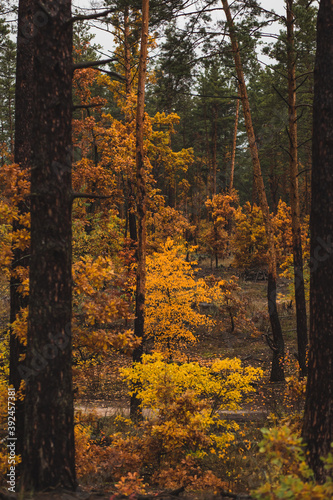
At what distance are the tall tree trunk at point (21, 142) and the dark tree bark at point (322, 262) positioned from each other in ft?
13.4

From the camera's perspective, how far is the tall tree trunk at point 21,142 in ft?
18.6

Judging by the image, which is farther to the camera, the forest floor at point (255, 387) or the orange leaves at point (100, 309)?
the forest floor at point (255, 387)

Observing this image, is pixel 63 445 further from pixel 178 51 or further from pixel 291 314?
pixel 291 314

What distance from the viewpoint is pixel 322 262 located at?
13.5ft

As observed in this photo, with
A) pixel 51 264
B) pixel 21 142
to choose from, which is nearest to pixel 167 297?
pixel 21 142

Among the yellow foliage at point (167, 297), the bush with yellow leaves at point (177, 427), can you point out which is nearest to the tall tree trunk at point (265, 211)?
the yellow foliage at point (167, 297)

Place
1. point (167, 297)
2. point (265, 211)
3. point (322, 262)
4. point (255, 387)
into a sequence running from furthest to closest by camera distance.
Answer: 1. point (167, 297)
2. point (255, 387)
3. point (265, 211)
4. point (322, 262)

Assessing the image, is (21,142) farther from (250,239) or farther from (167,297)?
(250,239)

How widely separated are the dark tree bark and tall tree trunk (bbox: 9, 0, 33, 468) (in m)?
4.08

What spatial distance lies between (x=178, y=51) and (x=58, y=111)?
24.8ft

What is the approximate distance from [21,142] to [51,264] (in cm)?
299

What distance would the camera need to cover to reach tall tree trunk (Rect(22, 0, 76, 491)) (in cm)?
371

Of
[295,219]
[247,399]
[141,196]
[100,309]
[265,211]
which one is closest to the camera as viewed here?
[100,309]

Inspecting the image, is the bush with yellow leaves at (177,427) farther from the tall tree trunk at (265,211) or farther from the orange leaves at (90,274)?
the tall tree trunk at (265,211)
